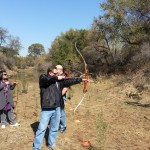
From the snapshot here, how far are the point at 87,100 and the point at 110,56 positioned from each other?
56.4 ft

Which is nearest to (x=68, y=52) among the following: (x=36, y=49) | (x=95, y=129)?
(x=95, y=129)

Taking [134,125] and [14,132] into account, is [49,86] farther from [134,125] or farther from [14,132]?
[134,125]

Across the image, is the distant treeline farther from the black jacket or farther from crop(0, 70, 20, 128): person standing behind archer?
the black jacket

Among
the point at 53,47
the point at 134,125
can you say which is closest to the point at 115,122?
the point at 134,125

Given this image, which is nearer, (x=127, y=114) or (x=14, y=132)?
(x=14, y=132)

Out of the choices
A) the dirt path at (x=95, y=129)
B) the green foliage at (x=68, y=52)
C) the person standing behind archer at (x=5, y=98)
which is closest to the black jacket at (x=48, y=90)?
the dirt path at (x=95, y=129)

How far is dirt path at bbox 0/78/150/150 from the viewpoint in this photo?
23.9ft

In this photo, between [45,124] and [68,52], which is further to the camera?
[68,52]

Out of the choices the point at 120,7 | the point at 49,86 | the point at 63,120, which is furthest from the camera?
the point at 120,7

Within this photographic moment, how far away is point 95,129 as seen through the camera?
28.7 ft

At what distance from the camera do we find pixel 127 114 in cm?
1082

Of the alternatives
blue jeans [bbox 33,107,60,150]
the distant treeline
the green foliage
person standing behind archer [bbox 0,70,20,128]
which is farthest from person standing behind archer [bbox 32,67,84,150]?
the green foliage

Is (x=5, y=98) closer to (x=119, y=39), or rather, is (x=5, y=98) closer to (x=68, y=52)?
(x=119, y=39)

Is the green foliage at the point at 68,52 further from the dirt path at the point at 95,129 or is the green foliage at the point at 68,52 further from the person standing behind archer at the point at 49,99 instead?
the person standing behind archer at the point at 49,99
